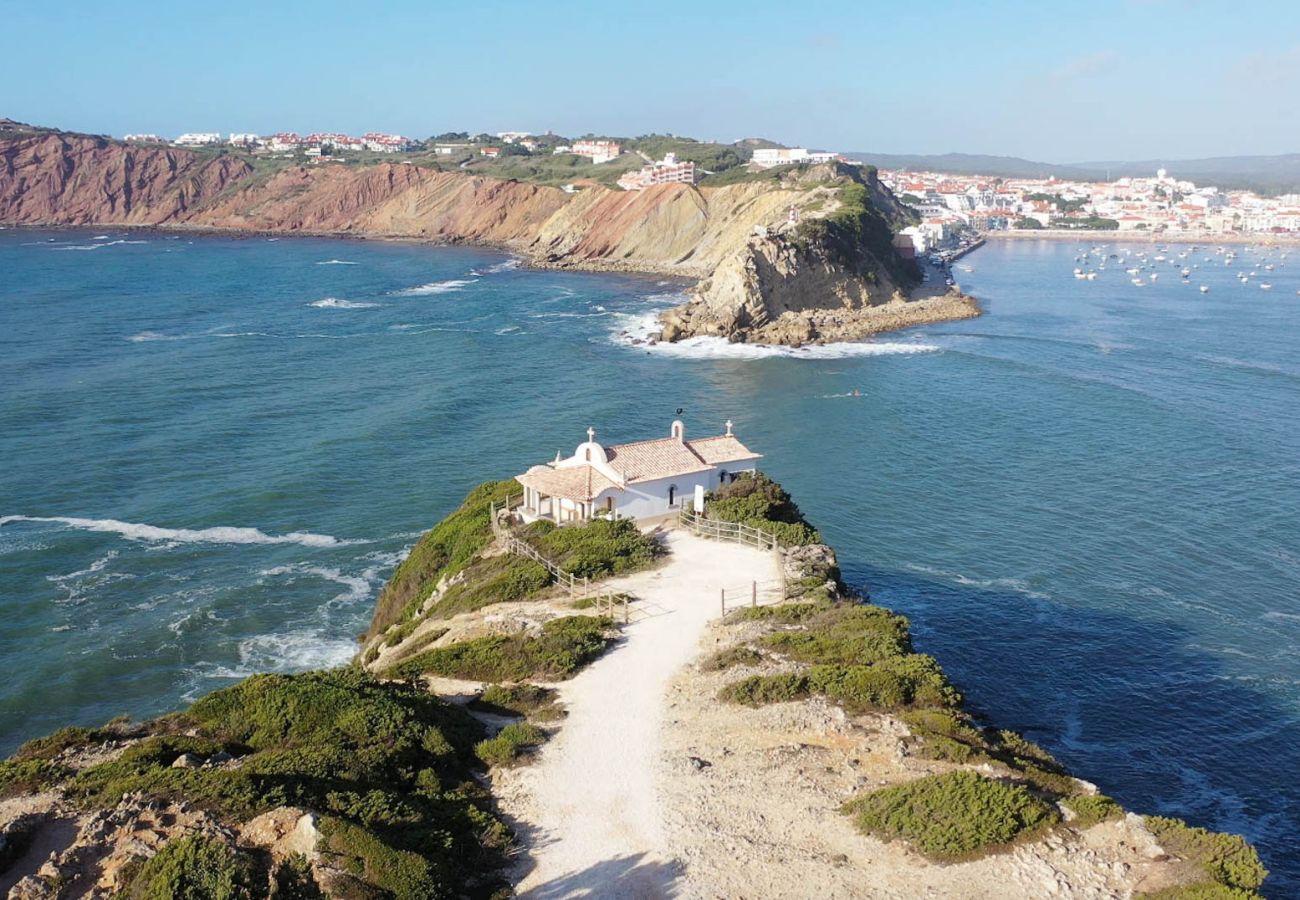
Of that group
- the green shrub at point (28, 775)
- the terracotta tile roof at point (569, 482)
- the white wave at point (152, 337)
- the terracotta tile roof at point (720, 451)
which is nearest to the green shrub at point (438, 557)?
the terracotta tile roof at point (569, 482)

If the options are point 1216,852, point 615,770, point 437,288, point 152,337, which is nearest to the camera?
point 1216,852

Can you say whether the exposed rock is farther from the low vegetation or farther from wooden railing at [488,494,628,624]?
wooden railing at [488,494,628,624]

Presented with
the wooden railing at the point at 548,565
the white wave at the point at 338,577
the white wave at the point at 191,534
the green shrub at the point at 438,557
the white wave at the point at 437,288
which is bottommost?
the white wave at the point at 338,577

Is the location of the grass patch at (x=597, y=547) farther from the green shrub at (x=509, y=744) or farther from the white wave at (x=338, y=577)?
the white wave at (x=338, y=577)

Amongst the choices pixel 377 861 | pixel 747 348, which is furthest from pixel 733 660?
pixel 747 348

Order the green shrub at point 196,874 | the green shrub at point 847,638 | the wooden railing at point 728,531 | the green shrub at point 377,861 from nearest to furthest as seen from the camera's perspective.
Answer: the green shrub at point 196,874
the green shrub at point 377,861
the green shrub at point 847,638
the wooden railing at point 728,531

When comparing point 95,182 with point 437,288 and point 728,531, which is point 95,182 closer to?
point 437,288

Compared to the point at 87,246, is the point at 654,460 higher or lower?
lower
